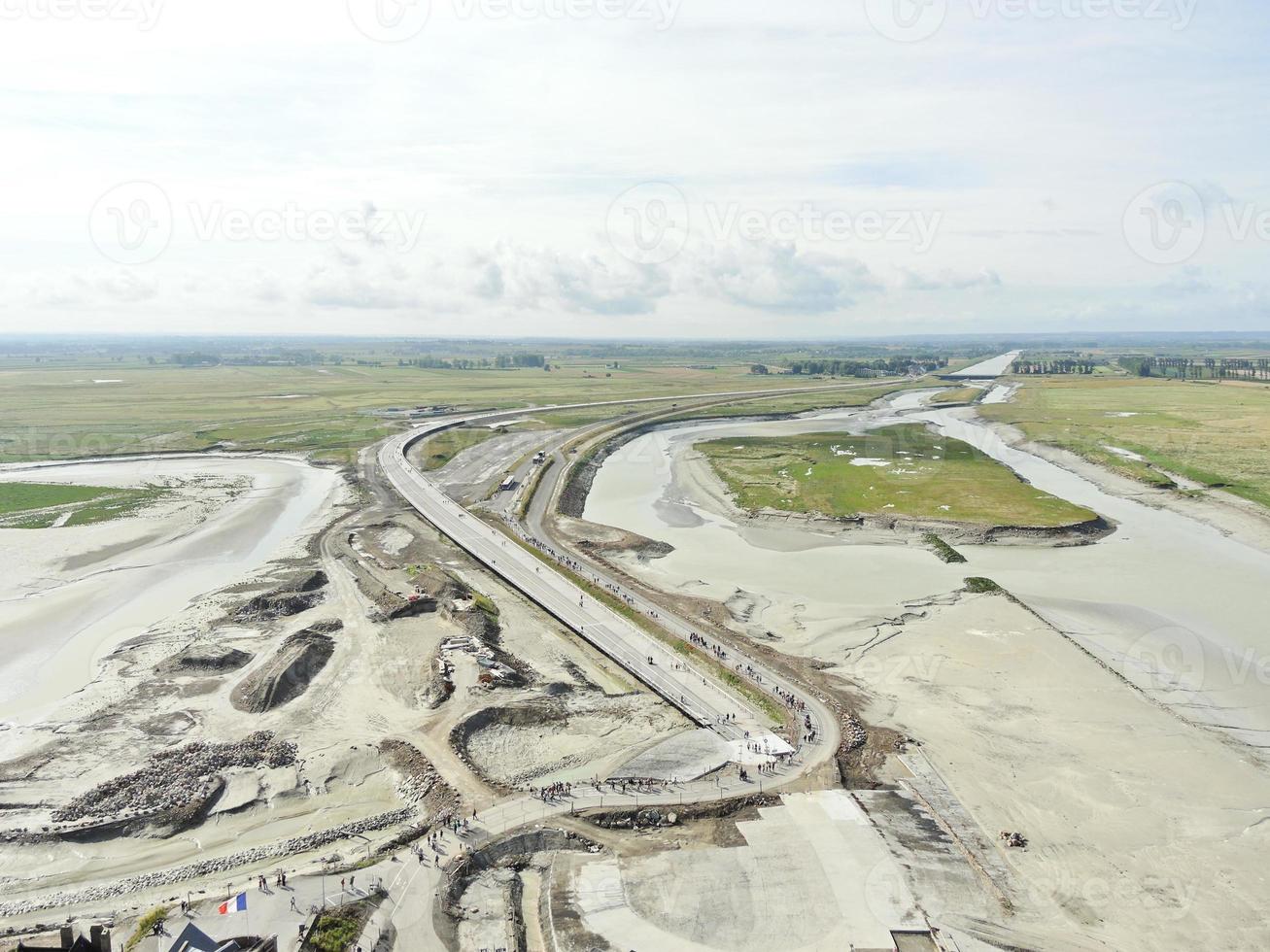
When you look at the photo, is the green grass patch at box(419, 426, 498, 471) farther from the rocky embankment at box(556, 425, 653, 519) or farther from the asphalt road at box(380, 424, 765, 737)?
the asphalt road at box(380, 424, 765, 737)

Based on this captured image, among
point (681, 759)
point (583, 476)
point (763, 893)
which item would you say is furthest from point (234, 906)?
point (583, 476)

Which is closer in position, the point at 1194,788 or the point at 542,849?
the point at 542,849

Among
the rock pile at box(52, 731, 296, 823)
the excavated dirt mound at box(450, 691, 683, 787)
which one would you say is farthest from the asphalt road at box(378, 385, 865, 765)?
the rock pile at box(52, 731, 296, 823)

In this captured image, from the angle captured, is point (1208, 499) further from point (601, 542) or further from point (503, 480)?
point (503, 480)

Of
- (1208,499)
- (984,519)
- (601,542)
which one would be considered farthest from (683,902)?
(1208,499)

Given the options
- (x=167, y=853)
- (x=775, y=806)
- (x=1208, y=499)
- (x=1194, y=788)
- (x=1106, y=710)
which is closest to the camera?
(x=167, y=853)

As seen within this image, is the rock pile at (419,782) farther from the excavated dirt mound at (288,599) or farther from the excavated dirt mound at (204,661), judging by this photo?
the excavated dirt mound at (288,599)

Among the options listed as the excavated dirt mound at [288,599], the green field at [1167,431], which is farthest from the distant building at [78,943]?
the green field at [1167,431]

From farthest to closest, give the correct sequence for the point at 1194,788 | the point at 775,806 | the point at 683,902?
1. the point at 1194,788
2. the point at 775,806
3. the point at 683,902
